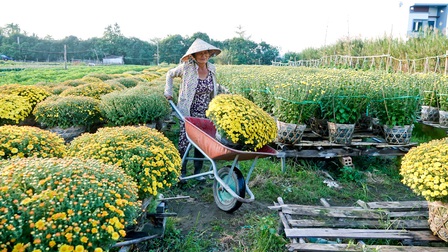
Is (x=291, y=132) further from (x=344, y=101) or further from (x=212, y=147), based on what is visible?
(x=212, y=147)

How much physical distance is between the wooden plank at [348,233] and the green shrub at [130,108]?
11.6 feet

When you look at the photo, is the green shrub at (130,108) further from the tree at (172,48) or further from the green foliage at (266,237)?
the tree at (172,48)

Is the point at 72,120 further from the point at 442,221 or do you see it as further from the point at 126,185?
the point at 442,221

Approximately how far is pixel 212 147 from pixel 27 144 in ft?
5.39

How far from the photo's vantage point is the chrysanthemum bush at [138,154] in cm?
282

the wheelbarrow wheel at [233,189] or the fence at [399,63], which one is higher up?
the fence at [399,63]

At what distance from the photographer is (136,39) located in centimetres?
5844

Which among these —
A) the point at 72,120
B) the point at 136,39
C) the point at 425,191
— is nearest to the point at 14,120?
the point at 72,120

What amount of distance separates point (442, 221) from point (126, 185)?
8.82 ft

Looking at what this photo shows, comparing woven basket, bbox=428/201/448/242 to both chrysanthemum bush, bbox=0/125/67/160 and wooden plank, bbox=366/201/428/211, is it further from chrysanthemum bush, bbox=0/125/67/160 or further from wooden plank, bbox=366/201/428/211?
A: chrysanthemum bush, bbox=0/125/67/160

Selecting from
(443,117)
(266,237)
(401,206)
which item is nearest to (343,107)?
(401,206)

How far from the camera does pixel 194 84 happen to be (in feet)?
15.8

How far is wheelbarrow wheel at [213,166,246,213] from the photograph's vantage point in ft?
12.3

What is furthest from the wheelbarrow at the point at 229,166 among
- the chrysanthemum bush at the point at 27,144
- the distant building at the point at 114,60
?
the distant building at the point at 114,60
